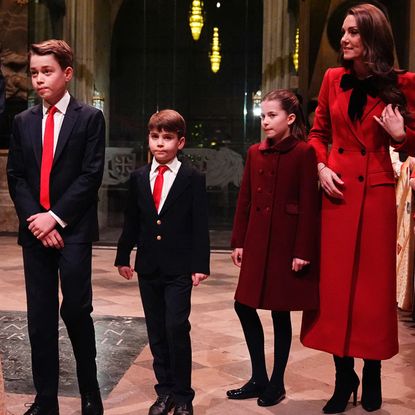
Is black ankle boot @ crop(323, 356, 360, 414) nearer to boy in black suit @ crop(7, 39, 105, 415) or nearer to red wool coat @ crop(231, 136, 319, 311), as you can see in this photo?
red wool coat @ crop(231, 136, 319, 311)

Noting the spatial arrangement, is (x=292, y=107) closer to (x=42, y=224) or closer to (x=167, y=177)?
(x=167, y=177)

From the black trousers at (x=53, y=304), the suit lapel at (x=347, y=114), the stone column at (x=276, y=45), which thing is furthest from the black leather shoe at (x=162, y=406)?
the stone column at (x=276, y=45)

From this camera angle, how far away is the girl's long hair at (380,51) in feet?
11.6

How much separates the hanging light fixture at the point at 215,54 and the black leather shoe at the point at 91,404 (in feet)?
32.6

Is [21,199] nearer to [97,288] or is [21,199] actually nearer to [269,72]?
[97,288]

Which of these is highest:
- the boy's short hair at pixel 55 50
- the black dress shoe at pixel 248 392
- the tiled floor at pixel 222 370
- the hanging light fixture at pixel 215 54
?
the hanging light fixture at pixel 215 54

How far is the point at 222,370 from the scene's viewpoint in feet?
15.2

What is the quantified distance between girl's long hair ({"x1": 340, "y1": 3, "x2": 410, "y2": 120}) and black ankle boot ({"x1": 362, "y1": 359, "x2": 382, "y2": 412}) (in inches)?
51.7

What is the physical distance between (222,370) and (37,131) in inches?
80.1

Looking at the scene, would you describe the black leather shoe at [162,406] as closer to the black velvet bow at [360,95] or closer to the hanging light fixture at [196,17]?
the black velvet bow at [360,95]

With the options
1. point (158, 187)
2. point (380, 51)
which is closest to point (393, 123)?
point (380, 51)

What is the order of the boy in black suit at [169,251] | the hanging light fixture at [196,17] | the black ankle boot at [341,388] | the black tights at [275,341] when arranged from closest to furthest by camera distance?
the boy in black suit at [169,251], the black ankle boot at [341,388], the black tights at [275,341], the hanging light fixture at [196,17]

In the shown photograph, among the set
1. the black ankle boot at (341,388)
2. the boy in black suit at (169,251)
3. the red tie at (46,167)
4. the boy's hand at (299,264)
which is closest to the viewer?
the red tie at (46,167)

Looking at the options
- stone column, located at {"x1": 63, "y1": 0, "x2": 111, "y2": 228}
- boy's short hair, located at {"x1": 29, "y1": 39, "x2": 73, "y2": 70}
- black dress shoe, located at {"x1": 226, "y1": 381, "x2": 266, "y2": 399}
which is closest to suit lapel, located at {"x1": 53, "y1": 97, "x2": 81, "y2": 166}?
boy's short hair, located at {"x1": 29, "y1": 39, "x2": 73, "y2": 70}
